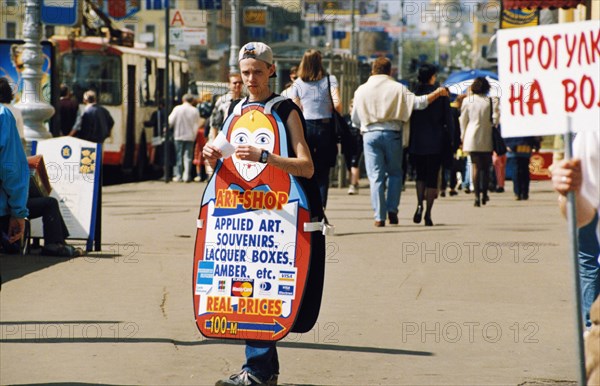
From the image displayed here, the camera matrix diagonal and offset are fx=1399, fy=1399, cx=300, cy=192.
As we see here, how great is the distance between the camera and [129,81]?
30422 millimetres

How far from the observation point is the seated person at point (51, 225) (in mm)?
12031

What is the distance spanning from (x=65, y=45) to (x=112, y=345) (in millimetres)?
22086

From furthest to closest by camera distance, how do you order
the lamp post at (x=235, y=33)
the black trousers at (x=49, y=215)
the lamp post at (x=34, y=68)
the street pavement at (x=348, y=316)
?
the lamp post at (x=235, y=33)
the lamp post at (x=34, y=68)
the black trousers at (x=49, y=215)
the street pavement at (x=348, y=316)

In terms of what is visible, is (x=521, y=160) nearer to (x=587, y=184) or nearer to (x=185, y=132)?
(x=185, y=132)

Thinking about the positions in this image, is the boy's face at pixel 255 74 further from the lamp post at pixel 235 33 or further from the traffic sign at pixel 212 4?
the traffic sign at pixel 212 4

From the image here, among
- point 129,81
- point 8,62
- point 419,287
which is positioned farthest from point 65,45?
point 419,287

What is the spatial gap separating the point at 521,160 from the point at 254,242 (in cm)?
1530

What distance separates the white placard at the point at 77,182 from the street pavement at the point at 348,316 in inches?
14.4

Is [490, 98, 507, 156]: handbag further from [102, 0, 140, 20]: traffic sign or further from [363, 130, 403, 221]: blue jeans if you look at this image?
[102, 0, 140, 20]: traffic sign

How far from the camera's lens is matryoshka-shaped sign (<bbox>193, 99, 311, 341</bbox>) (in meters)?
6.59

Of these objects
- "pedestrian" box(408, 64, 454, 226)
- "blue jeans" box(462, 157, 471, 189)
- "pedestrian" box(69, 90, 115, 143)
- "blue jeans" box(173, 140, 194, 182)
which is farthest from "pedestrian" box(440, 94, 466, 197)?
"pedestrian" box(69, 90, 115, 143)

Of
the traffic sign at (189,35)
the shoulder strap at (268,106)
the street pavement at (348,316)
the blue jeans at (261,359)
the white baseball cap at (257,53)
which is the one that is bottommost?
the street pavement at (348,316)

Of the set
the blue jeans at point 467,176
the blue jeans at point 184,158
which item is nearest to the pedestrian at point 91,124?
the blue jeans at point 184,158

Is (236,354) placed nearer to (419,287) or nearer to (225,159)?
(225,159)
